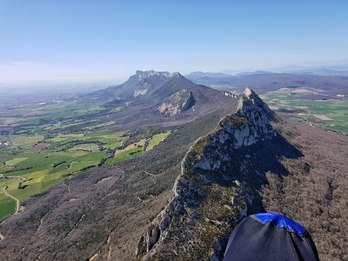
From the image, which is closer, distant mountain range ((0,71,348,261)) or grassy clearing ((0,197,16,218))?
distant mountain range ((0,71,348,261))

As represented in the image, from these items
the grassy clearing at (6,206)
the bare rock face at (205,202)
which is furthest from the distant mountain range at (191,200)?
the grassy clearing at (6,206)

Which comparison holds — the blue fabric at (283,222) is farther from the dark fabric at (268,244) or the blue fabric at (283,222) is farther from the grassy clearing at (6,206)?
the grassy clearing at (6,206)

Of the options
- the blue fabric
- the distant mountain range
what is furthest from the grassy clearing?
the blue fabric

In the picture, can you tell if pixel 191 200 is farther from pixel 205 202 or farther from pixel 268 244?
pixel 268 244

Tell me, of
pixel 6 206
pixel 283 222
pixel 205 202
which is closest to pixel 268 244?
pixel 283 222

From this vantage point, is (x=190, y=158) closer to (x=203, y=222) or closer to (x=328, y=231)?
(x=203, y=222)

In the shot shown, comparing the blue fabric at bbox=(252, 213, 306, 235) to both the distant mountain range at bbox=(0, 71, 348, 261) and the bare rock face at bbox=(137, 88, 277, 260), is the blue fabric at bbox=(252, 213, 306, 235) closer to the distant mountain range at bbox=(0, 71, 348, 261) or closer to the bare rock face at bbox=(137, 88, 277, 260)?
the distant mountain range at bbox=(0, 71, 348, 261)
